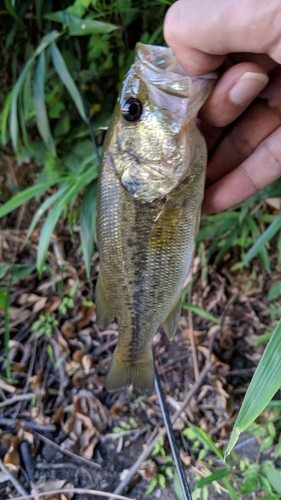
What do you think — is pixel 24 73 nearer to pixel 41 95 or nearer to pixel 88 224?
pixel 41 95

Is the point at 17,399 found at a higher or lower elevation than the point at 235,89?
lower

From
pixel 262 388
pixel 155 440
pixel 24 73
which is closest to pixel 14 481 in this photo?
pixel 155 440

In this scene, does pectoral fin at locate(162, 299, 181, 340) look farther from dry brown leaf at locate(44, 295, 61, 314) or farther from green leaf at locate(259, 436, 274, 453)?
dry brown leaf at locate(44, 295, 61, 314)

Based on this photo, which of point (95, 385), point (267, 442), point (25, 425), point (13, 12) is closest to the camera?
point (267, 442)

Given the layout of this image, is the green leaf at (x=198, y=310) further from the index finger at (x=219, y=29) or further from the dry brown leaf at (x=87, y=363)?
the index finger at (x=219, y=29)

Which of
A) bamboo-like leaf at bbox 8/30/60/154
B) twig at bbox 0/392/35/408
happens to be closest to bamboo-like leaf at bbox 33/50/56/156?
bamboo-like leaf at bbox 8/30/60/154

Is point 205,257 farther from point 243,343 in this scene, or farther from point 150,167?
point 150,167
